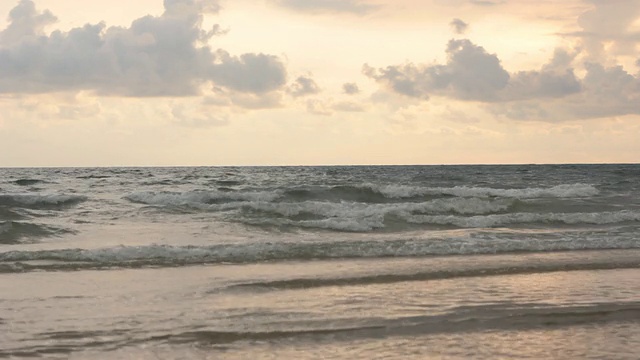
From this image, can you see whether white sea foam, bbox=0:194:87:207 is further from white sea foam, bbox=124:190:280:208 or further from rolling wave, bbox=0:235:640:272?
rolling wave, bbox=0:235:640:272

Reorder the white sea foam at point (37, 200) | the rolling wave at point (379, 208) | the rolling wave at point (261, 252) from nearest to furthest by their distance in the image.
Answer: the rolling wave at point (261, 252) → the rolling wave at point (379, 208) → the white sea foam at point (37, 200)

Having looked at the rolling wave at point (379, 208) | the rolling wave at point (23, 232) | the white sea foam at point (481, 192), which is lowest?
the rolling wave at point (23, 232)

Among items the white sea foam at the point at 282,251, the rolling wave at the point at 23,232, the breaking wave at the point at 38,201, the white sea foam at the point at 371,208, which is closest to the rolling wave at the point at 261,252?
the white sea foam at the point at 282,251

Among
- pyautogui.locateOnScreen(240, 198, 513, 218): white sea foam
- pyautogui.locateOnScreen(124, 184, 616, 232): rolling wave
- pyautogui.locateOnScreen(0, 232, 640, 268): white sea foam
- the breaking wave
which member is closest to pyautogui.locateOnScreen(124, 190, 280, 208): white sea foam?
pyautogui.locateOnScreen(124, 184, 616, 232): rolling wave

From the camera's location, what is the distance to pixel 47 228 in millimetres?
17797

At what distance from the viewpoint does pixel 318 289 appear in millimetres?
10094

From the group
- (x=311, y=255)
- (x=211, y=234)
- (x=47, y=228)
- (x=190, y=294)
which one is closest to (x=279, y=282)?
(x=190, y=294)

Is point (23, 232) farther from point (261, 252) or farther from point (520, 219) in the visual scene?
point (520, 219)

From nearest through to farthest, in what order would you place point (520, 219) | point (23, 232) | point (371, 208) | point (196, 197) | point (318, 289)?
1. point (318, 289)
2. point (23, 232)
3. point (520, 219)
4. point (371, 208)
5. point (196, 197)

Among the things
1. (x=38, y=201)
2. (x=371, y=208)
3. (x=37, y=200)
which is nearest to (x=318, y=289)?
(x=371, y=208)

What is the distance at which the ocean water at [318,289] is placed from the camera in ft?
23.7

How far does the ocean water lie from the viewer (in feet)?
23.7

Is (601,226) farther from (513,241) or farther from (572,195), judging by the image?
(572,195)

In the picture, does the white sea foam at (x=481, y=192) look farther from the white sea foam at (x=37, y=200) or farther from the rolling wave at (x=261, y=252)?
the rolling wave at (x=261, y=252)
